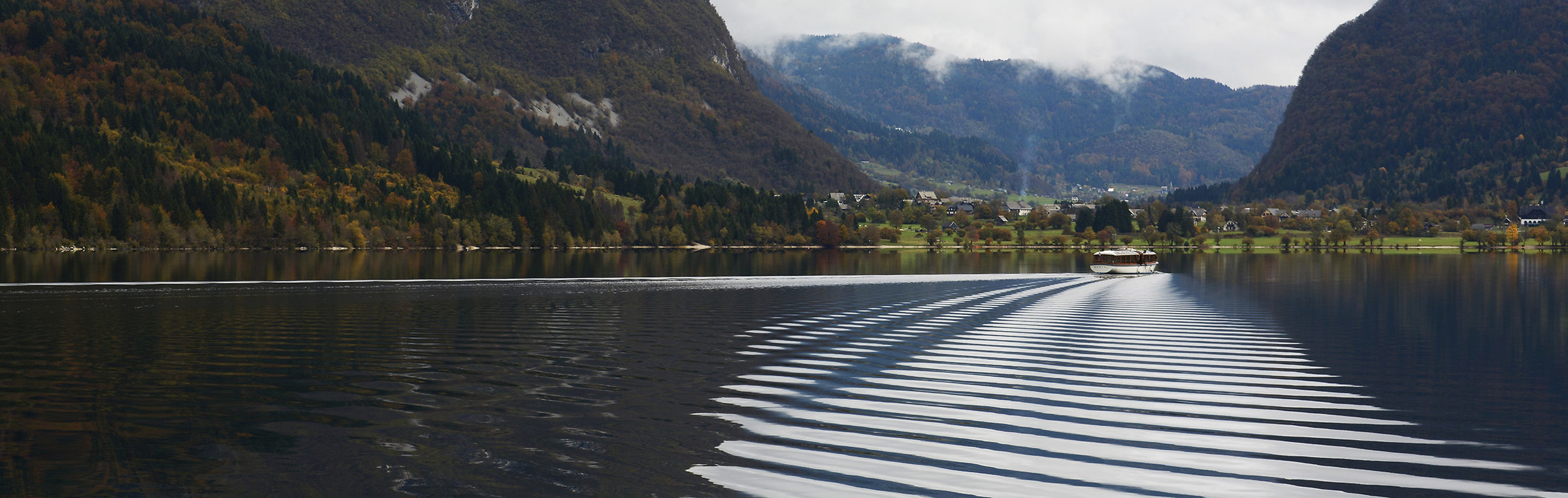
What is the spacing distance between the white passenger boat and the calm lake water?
5409 cm

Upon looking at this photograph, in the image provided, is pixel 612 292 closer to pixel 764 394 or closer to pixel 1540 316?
pixel 764 394

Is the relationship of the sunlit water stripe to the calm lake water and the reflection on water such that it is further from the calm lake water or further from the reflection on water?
the reflection on water

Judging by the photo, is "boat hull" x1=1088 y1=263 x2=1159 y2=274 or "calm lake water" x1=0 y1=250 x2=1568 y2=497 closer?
"calm lake water" x1=0 y1=250 x2=1568 y2=497

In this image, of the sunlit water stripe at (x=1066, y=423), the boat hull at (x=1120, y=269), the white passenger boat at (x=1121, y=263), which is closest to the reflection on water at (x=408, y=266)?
the white passenger boat at (x=1121, y=263)

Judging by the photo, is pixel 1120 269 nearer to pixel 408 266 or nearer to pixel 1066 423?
pixel 408 266

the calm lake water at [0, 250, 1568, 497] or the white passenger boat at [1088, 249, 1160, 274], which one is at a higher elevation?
the white passenger boat at [1088, 249, 1160, 274]

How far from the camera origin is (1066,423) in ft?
68.0

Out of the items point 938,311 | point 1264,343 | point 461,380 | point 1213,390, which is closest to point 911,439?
point 1213,390

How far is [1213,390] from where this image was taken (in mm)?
25344

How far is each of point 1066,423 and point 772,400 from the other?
6268mm

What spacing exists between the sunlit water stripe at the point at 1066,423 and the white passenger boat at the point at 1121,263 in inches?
2859

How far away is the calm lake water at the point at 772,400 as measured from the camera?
1638 centimetres

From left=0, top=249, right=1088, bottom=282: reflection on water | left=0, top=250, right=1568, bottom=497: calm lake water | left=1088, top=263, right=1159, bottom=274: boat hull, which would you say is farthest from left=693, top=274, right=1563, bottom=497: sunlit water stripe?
left=1088, top=263, right=1159, bottom=274: boat hull

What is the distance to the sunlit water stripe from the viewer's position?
52.6 ft
